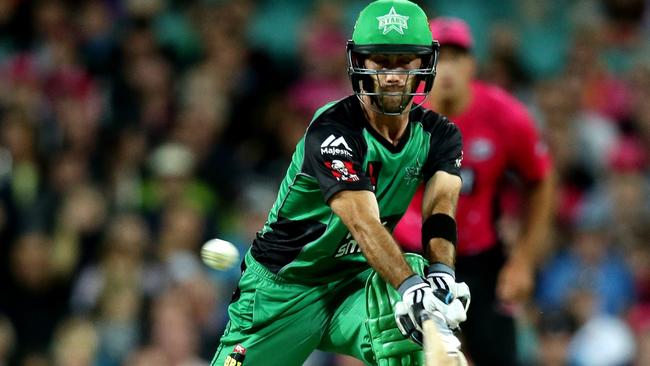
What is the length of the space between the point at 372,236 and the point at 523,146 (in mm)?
2849

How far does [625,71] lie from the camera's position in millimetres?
12414

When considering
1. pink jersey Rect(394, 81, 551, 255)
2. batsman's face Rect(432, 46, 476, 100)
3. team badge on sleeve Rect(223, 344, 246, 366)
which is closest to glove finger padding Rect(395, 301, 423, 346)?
team badge on sleeve Rect(223, 344, 246, 366)

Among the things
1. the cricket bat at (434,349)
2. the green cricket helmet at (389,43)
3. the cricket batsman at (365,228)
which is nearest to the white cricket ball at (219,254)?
the cricket batsman at (365,228)

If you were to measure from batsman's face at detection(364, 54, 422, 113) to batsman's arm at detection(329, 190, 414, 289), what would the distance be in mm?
434

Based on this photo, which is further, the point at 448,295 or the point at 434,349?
the point at 448,295

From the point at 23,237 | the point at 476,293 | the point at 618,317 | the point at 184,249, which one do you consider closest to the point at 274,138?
the point at 184,249

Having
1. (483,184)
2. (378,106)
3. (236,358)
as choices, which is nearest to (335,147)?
(378,106)

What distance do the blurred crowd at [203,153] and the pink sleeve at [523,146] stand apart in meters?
2.25

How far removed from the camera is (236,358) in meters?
5.68

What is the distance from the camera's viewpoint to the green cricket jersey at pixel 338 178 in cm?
508

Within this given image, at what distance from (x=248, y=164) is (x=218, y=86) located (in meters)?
0.88

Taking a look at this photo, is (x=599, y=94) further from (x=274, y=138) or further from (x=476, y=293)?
(x=476, y=293)

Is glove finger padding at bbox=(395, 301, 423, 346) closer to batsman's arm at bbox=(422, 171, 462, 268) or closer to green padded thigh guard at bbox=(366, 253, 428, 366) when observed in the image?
green padded thigh guard at bbox=(366, 253, 428, 366)

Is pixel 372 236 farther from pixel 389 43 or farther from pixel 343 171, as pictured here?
pixel 389 43
